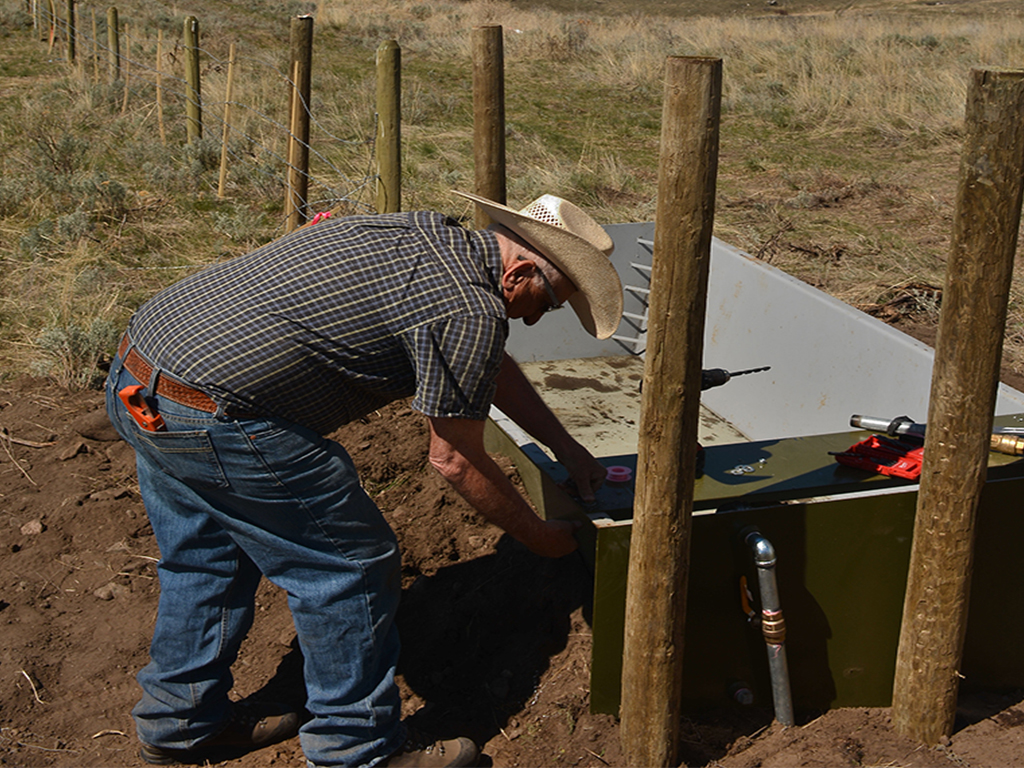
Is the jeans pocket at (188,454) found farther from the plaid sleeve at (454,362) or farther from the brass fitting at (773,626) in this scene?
the brass fitting at (773,626)

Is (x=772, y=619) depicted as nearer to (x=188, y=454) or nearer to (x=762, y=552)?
(x=762, y=552)

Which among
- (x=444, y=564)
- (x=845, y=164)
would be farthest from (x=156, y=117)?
(x=444, y=564)

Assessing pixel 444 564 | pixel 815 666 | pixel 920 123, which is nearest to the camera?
pixel 815 666

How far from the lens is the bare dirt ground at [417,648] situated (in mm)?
2699

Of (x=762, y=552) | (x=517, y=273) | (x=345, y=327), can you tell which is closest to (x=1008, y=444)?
(x=762, y=552)

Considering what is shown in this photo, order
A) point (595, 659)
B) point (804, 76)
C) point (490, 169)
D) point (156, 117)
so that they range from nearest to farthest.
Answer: point (595, 659) < point (490, 169) < point (156, 117) < point (804, 76)

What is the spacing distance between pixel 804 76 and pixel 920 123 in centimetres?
295

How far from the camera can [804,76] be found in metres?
14.3

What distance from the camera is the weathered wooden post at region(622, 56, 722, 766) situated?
202 centimetres

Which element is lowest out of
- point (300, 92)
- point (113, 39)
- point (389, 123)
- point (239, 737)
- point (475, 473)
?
point (239, 737)

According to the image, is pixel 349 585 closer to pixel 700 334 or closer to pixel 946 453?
pixel 700 334

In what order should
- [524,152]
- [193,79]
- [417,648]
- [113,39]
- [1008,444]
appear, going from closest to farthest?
[1008,444] < [417,648] < [193,79] < [524,152] < [113,39]

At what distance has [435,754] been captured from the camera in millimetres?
2621

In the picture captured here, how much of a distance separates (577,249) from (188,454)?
105 cm
